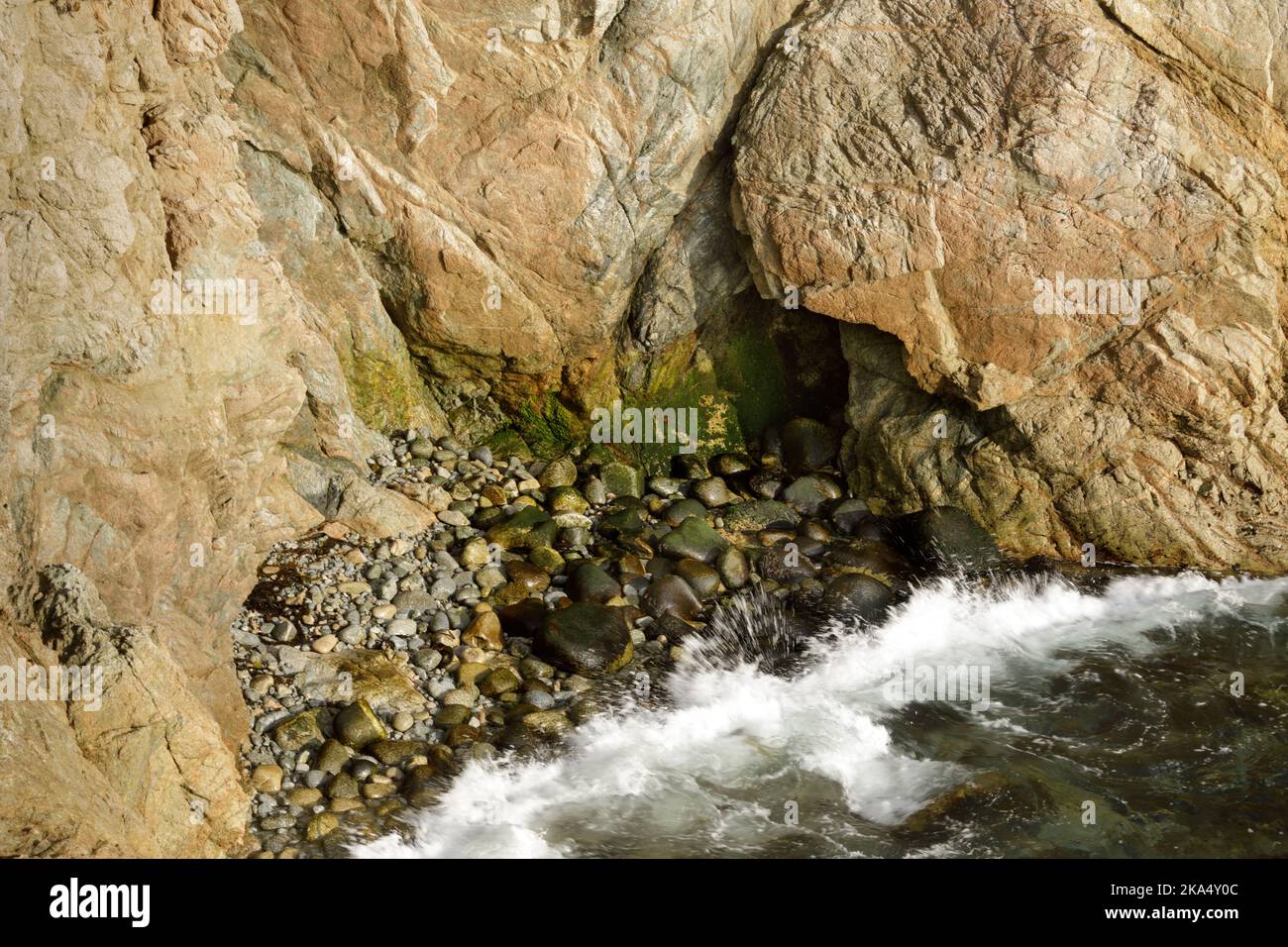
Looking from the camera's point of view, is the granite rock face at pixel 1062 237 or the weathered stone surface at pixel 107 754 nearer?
the weathered stone surface at pixel 107 754

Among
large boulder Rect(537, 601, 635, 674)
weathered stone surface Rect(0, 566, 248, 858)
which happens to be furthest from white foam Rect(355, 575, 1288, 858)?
weathered stone surface Rect(0, 566, 248, 858)

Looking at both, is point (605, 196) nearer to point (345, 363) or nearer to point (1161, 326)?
point (345, 363)

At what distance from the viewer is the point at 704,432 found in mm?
11609

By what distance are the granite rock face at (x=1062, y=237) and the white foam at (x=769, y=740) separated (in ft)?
2.53

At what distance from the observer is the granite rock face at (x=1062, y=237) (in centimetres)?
928

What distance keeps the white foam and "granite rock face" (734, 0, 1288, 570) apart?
772 mm

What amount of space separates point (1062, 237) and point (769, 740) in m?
5.32

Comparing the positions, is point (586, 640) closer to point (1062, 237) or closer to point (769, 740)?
point (769, 740)

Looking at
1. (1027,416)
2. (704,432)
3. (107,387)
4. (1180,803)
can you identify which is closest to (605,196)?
(704,432)

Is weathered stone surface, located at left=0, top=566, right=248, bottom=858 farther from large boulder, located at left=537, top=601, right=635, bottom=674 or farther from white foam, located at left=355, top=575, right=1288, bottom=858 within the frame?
Answer: large boulder, located at left=537, top=601, right=635, bottom=674

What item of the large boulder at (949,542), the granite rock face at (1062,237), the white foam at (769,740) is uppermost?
the granite rock face at (1062,237)

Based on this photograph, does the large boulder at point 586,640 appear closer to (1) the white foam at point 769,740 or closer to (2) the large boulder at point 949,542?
(1) the white foam at point 769,740

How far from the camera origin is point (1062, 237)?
9.57 m

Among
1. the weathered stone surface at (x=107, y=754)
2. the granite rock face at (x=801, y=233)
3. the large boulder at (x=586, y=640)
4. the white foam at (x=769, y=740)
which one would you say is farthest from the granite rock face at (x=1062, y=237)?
the weathered stone surface at (x=107, y=754)
